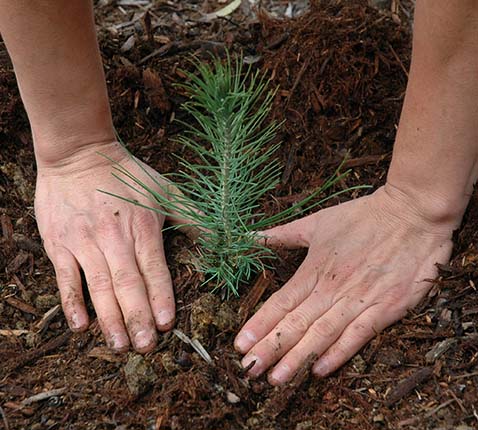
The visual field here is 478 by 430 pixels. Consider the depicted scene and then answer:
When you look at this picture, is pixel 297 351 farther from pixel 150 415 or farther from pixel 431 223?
pixel 431 223

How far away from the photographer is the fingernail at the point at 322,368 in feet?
5.10

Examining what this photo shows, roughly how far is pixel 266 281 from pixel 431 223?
46 centimetres

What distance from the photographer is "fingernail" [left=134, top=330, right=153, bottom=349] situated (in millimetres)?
1614

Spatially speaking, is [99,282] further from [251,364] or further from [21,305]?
[251,364]

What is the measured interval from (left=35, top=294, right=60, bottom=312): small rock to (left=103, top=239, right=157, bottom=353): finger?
19cm

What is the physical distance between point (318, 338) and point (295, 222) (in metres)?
0.37

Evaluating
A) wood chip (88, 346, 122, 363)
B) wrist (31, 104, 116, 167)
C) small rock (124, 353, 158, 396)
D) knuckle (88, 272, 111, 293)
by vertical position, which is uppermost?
wrist (31, 104, 116, 167)

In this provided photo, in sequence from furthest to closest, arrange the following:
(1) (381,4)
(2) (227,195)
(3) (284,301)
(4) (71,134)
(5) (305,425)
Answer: (1) (381,4) < (4) (71,134) < (3) (284,301) < (2) (227,195) < (5) (305,425)

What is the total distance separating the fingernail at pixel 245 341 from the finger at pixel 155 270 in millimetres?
179

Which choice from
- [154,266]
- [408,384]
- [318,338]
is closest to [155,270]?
[154,266]

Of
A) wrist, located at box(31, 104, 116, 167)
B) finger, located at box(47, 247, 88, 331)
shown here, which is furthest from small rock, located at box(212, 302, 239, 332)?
wrist, located at box(31, 104, 116, 167)

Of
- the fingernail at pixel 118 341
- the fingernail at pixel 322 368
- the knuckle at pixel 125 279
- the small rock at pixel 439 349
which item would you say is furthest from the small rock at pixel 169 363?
the small rock at pixel 439 349

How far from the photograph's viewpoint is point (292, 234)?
1.83 metres

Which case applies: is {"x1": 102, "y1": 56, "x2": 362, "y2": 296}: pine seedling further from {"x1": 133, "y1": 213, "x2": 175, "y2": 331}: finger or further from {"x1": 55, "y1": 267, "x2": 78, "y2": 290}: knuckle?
{"x1": 55, "y1": 267, "x2": 78, "y2": 290}: knuckle
